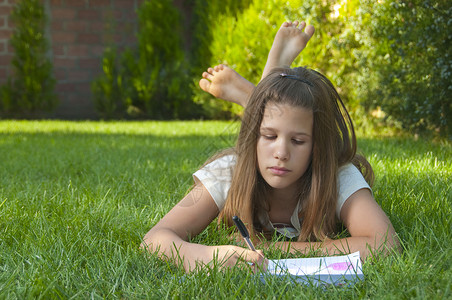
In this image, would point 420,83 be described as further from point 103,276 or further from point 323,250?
point 103,276

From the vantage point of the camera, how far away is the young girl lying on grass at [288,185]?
190cm

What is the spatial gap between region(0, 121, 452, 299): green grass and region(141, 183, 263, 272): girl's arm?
0.18 ft

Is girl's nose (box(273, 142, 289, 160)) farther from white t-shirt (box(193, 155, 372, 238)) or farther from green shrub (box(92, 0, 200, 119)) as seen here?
green shrub (box(92, 0, 200, 119))

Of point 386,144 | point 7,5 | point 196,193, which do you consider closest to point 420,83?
point 386,144

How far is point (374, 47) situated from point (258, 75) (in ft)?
7.93

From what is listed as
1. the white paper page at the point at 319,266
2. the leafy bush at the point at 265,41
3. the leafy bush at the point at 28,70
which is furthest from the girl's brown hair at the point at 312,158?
the leafy bush at the point at 28,70

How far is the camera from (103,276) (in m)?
1.61

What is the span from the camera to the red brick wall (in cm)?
891

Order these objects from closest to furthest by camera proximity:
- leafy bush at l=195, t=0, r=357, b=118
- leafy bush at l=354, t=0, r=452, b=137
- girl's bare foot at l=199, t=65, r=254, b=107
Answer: girl's bare foot at l=199, t=65, r=254, b=107 < leafy bush at l=354, t=0, r=452, b=137 < leafy bush at l=195, t=0, r=357, b=118

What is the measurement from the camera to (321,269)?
5.23ft

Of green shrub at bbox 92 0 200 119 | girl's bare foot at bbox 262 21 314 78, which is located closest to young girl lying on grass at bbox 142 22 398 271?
girl's bare foot at bbox 262 21 314 78

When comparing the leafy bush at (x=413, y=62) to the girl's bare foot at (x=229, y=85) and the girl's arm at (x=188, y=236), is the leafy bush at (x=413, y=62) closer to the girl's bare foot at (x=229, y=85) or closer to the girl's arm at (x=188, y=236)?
the girl's bare foot at (x=229, y=85)

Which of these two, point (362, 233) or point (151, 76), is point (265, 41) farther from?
point (362, 233)

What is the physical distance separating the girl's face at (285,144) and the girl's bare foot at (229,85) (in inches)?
23.8
